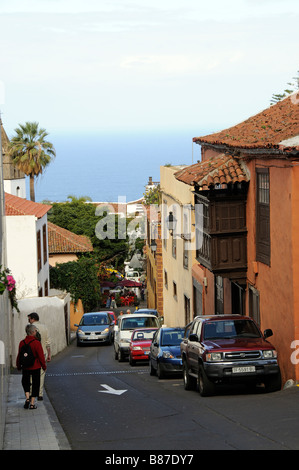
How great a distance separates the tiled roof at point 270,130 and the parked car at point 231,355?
13.8 ft

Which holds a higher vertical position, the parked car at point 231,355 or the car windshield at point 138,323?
the parked car at point 231,355

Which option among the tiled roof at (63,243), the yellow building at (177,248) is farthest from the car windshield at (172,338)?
the tiled roof at (63,243)

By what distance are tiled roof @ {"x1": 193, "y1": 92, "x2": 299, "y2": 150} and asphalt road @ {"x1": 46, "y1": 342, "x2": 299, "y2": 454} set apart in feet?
18.4

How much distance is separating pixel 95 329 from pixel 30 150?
26.8 m

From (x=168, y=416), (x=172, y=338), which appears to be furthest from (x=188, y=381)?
(x=168, y=416)

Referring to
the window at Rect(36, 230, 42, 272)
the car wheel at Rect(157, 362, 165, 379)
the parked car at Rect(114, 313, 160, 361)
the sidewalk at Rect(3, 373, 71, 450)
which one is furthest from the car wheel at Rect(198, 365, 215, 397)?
the window at Rect(36, 230, 42, 272)

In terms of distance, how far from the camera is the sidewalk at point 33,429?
11.5 m

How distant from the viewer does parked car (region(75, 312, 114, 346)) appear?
42.3 metres

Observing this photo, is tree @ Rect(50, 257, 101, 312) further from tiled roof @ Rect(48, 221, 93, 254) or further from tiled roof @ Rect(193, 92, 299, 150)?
tiled roof @ Rect(193, 92, 299, 150)

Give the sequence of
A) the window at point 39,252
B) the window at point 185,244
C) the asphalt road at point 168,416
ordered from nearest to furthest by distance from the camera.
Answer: the asphalt road at point 168,416 < the window at point 185,244 < the window at point 39,252

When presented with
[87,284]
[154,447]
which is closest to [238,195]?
[154,447]

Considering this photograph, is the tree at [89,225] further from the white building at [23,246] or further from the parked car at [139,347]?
the parked car at [139,347]

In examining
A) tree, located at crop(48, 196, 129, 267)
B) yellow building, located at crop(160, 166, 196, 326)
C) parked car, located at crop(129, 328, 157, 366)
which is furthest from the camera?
tree, located at crop(48, 196, 129, 267)
